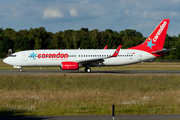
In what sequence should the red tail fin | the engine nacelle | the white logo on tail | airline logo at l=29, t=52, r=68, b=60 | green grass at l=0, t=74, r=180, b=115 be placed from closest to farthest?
green grass at l=0, t=74, r=180, b=115 < the engine nacelle < airline logo at l=29, t=52, r=68, b=60 < the red tail fin < the white logo on tail

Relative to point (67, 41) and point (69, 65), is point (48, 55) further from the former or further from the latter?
point (67, 41)

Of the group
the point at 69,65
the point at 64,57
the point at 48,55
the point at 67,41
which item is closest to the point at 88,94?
the point at 69,65

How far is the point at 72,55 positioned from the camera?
38.6 metres

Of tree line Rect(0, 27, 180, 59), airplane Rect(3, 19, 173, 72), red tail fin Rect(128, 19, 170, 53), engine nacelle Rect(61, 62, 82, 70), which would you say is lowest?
engine nacelle Rect(61, 62, 82, 70)

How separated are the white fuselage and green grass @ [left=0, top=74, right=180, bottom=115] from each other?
8831 mm

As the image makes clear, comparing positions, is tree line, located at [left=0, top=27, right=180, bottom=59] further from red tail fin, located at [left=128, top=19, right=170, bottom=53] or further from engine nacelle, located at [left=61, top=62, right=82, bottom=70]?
engine nacelle, located at [left=61, top=62, right=82, bottom=70]

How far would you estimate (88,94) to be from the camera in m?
22.2

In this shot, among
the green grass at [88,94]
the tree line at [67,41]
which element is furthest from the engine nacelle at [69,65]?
the tree line at [67,41]

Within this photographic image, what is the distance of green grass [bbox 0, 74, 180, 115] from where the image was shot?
1560 centimetres

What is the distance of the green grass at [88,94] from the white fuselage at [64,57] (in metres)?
8.83

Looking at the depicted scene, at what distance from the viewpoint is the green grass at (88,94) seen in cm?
1560

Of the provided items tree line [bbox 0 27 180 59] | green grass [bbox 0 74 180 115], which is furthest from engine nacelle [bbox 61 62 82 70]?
tree line [bbox 0 27 180 59]

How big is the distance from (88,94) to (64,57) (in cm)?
1693

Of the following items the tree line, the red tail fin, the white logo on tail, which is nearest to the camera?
the red tail fin
